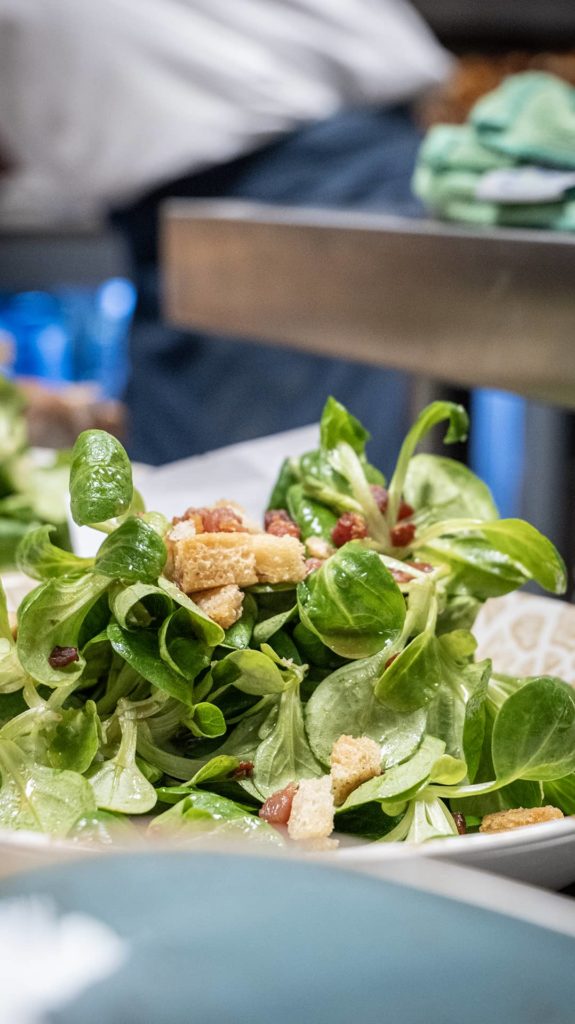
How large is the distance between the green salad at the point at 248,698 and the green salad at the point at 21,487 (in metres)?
0.33

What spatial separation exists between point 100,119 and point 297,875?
7.26 ft

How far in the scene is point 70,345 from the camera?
2758 millimetres

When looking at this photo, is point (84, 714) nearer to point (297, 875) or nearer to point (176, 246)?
point (297, 875)

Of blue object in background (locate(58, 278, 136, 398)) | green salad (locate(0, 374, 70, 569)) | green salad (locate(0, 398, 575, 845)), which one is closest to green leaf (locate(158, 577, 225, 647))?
A: green salad (locate(0, 398, 575, 845))

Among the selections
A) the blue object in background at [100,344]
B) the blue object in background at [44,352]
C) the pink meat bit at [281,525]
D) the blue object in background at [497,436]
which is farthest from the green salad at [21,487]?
the blue object in background at [44,352]

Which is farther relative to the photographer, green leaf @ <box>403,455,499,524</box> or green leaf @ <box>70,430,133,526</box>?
green leaf @ <box>403,455,499,524</box>

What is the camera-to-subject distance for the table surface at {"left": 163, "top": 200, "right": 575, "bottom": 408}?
2.81 feet

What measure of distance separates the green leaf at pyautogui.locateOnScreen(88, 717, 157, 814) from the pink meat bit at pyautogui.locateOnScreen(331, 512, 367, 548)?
0.42 ft

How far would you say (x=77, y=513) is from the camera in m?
0.42

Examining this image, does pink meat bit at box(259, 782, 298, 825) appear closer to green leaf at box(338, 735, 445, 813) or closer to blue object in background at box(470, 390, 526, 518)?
green leaf at box(338, 735, 445, 813)

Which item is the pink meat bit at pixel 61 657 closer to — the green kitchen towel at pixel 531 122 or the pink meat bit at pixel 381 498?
the pink meat bit at pixel 381 498

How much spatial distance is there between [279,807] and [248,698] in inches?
2.6

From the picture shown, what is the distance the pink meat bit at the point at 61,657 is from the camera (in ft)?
1.39

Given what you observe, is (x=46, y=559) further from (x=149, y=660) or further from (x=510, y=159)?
(x=510, y=159)
